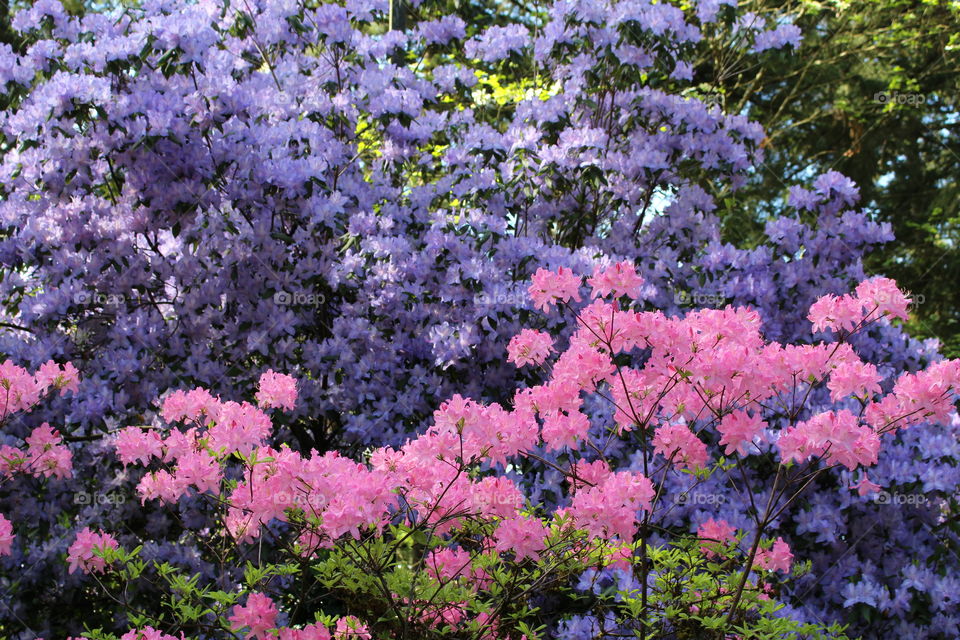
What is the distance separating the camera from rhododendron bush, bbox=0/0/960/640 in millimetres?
2871

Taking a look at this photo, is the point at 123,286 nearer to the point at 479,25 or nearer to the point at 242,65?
the point at 242,65

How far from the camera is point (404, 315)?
444 cm

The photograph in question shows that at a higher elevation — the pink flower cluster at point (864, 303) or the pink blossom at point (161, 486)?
the pink flower cluster at point (864, 303)

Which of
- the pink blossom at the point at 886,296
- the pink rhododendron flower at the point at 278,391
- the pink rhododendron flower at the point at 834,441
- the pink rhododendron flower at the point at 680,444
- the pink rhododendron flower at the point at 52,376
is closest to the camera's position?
the pink rhododendron flower at the point at 834,441

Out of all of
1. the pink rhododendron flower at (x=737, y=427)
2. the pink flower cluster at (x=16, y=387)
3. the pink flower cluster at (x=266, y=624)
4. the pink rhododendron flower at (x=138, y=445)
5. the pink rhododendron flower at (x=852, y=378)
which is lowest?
the pink flower cluster at (x=266, y=624)

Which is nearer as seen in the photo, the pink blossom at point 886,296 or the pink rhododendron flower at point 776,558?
the pink blossom at point 886,296

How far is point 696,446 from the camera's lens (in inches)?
108

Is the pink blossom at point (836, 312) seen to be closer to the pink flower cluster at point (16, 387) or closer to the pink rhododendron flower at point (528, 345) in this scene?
the pink rhododendron flower at point (528, 345)

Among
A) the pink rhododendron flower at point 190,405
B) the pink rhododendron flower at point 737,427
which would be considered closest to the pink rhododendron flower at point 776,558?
the pink rhododendron flower at point 737,427

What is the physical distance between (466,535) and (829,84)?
8572 millimetres

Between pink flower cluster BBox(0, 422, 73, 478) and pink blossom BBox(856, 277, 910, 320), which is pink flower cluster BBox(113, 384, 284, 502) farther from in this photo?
pink blossom BBox(856, 277, 910, 320)

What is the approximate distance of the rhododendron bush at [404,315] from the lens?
2.87 metres

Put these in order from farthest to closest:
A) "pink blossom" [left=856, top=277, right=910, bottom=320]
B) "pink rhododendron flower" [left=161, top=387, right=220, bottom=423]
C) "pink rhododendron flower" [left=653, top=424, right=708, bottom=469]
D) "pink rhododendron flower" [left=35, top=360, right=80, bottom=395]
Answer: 1. "pink rhododendron flower" [left=35, top=360, right=80, bottom=395]
2. "pink rhododendron flower" [left=161, top=387, right=220, bottom=423]
3. "pink rhododendron flower" [left=653, top=424, right=708, bottom=469]
4. "pink blossom" [left=856, top=277, right=910, bottom=320]

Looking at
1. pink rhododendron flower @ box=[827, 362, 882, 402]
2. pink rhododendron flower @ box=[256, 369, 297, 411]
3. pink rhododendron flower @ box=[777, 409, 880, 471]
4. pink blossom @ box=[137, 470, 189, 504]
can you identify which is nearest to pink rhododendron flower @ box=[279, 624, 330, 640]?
pink blossom @ box=[137, 470, 189, 504]
